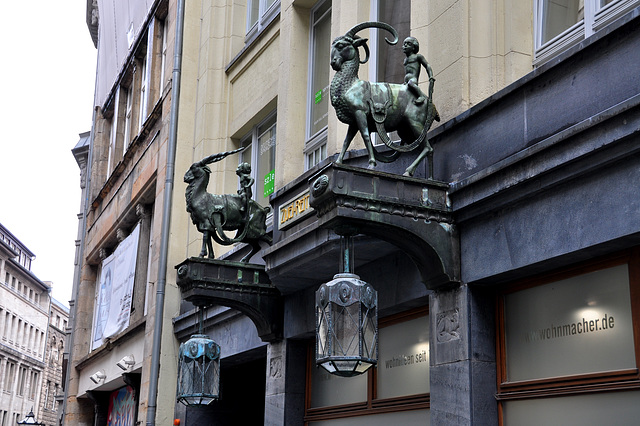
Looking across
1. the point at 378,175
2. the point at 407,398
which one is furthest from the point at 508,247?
the point at 407,398

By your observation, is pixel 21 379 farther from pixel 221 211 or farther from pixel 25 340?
pixel 221 211

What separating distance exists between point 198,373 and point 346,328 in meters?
4.37

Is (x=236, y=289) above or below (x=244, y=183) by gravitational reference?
below

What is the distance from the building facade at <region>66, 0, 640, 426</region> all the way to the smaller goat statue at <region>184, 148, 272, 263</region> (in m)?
0.50

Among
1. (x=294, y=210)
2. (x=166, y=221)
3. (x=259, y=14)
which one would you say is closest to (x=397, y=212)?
(x=294, y=210)

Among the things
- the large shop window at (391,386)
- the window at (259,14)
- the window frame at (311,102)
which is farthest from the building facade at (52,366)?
the large shop window at (391,386)

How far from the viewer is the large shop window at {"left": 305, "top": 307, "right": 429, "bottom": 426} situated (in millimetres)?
9406

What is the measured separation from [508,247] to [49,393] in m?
101

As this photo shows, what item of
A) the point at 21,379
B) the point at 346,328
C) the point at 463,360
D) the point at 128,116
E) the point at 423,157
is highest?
the point at 21,379

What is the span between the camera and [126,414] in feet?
70.5

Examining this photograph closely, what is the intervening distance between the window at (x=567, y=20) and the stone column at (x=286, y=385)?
16.5 ft

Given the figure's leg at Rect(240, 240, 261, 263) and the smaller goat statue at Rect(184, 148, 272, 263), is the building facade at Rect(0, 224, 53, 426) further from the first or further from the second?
the smaller goat statue at Rect(184, 148, 272, 263)

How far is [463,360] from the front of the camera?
317 inches

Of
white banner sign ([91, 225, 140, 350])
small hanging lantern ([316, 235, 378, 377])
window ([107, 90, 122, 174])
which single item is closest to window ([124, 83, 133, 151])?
window ([107, 90, 122, 174])
